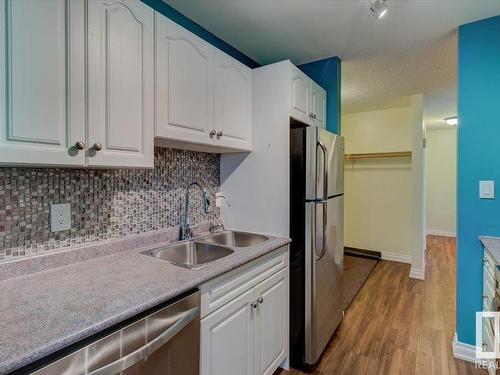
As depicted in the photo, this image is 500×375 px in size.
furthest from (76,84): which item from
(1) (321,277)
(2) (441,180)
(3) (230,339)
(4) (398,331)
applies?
(2) (441,180)

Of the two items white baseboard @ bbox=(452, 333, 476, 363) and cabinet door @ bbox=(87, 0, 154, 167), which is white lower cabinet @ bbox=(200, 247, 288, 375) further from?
white baseboard @ bbox=(452, 333, 476, 363)

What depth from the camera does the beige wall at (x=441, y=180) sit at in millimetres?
5660

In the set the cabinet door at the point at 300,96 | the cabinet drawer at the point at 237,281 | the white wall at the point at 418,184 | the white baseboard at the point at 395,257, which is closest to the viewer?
the cabinet drawer at the point at 237,281

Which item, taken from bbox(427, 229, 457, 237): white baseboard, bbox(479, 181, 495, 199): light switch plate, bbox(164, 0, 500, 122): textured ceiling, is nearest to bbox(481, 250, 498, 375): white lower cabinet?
bbox(479, 181, 495, 199): light switch plate

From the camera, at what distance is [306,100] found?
2117mm

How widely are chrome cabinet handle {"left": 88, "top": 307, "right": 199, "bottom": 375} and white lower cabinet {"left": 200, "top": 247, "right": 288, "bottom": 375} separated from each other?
0.13 m

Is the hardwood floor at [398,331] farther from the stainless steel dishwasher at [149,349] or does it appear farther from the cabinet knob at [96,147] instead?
the cabinet knob at [96,147]

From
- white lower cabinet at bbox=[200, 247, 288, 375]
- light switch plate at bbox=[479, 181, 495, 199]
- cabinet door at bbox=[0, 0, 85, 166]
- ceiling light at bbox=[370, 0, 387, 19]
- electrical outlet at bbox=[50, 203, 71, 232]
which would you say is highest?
ceiling light at bbox=[370, 0, 387, 19]

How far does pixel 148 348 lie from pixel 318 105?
2153 millimetres

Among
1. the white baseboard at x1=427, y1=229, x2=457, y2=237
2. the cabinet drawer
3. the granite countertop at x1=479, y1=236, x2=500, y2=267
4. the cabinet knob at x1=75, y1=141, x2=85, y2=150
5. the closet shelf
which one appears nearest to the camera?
the cabinet knob at x1=75, y1=141, x2=85, y2=150

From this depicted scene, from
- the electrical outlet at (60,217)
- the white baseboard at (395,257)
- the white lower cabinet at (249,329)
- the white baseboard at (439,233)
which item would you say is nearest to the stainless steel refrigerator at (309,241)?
the white lower cabinet at (249,329)

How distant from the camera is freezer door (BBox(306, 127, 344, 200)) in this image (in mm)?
1824

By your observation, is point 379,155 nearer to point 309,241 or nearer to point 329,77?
point 329,77

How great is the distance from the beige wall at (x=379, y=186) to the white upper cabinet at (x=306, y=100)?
227cm
